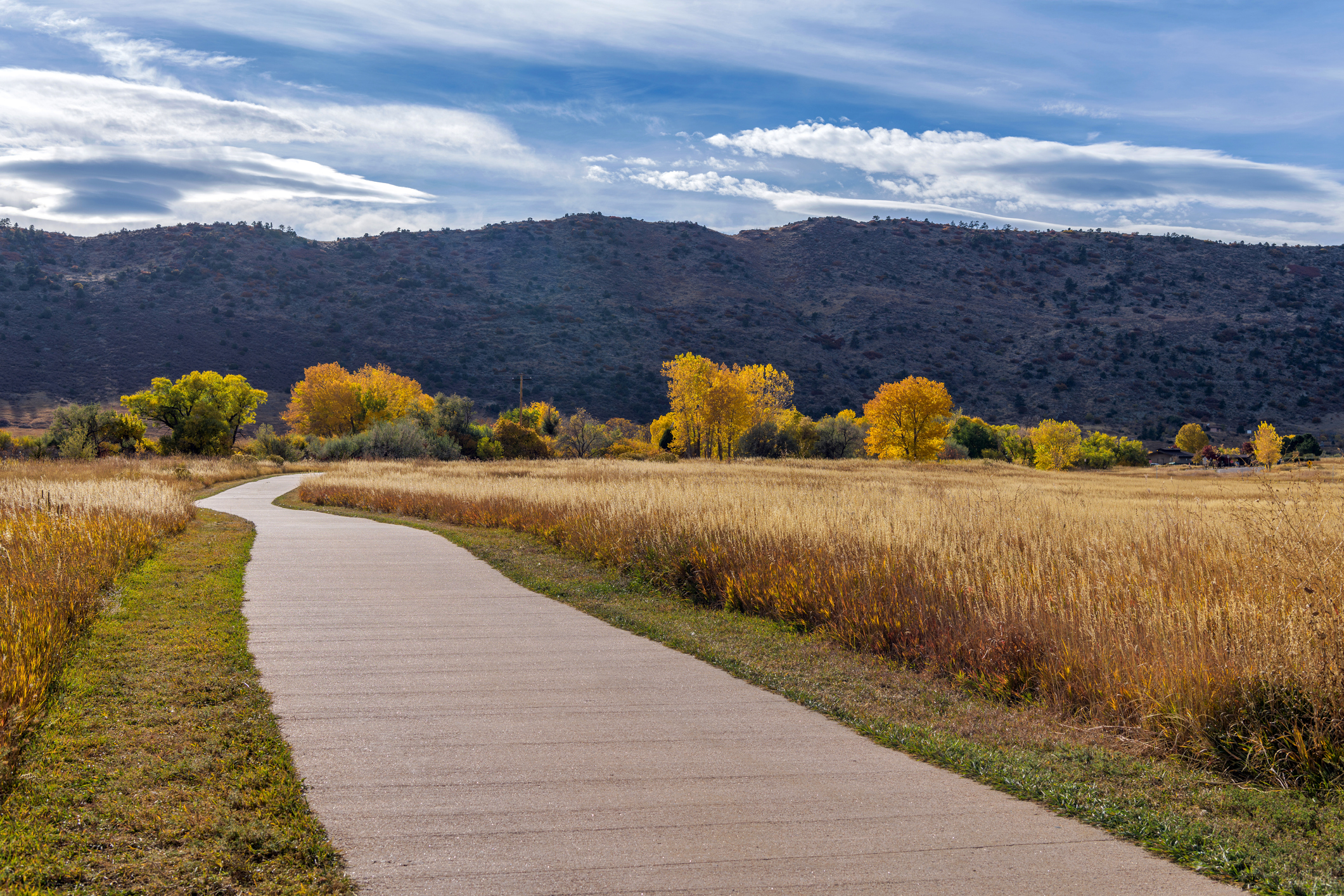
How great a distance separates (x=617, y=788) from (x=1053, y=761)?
9.37 feet

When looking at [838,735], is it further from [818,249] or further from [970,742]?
[818,249]

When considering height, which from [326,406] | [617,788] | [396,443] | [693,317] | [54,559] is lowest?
[396,443]

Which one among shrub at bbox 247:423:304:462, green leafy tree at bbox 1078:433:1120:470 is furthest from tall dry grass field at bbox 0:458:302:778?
green leafy tree at bbox 1078:433:1120:470

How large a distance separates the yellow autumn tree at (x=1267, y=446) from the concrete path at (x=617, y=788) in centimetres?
5940

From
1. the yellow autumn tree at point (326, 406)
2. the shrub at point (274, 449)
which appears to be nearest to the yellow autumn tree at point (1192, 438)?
the yellow autumn tree at point (326, 406)

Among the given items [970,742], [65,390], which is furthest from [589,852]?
[65,390]

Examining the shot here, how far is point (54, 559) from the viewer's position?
10852mm

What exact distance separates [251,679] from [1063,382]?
317 ft

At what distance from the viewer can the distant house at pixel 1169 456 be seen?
260 feet

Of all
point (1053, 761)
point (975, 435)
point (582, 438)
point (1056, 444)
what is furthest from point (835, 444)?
point (1053, 761)

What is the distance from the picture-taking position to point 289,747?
5789 millimetres

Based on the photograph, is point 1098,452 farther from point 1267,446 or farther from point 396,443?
point 396,443

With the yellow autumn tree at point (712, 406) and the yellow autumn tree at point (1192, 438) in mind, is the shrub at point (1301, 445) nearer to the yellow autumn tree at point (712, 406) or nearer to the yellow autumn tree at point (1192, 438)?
the yellow autumn tree at point (1192, 438)

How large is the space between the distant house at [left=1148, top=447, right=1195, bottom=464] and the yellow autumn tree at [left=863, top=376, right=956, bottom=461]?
2358 centimetres
